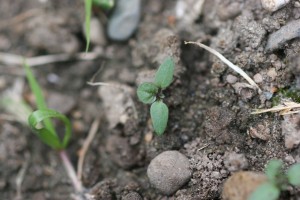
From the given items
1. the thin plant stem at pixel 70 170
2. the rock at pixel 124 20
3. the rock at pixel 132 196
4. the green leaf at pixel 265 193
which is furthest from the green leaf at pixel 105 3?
the green leaf at pixel 265 193

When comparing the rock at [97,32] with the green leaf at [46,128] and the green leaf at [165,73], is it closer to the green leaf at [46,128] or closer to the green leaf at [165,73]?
the green leaf at [46,128]

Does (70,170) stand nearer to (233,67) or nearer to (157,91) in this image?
(157,91)

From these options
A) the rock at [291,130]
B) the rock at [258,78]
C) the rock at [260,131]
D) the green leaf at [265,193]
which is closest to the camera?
the green leaf at [265,193]

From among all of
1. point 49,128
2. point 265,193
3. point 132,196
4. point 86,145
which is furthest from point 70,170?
point 265,193

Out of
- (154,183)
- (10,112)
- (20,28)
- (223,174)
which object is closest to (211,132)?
(223,174)

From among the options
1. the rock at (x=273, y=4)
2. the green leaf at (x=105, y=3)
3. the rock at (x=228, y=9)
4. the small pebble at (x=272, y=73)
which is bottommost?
the small pebble at (x=272, y=73)
